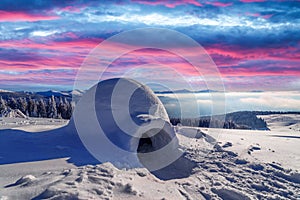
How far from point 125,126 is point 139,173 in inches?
136

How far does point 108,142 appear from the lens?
11.2m

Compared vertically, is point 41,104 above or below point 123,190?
below

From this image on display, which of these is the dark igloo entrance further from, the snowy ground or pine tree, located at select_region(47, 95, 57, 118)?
pine tree, located at select_region(47, 95, 57, 118)

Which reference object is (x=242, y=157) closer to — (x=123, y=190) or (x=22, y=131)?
(x=123, y=190)

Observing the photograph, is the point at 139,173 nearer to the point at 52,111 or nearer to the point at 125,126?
the point at 125,126

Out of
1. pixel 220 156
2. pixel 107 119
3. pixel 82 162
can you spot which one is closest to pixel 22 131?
pixel 107 119

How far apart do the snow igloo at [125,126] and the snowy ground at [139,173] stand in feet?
2.40

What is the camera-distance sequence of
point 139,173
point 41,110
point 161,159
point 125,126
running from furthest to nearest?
1. point 41,110
2. point 161,159
3. point 125,126
4. point 139,173

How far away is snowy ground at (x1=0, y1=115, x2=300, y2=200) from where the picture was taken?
6.65 meters

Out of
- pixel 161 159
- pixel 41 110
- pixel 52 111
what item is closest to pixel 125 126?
pixel 161 159

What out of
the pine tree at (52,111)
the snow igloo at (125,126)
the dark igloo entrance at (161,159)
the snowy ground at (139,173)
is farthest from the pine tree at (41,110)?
the dark igloo entrance at (161,159)

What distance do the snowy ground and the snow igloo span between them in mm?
731

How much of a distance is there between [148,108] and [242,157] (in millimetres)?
4789

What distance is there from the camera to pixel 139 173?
8.63m
